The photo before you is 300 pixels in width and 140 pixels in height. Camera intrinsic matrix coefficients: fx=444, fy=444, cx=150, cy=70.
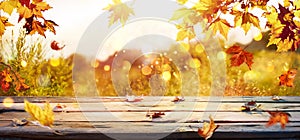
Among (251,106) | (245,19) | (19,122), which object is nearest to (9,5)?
(19,122)

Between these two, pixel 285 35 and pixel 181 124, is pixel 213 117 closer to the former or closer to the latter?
pixel 181 124

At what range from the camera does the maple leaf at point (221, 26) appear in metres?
2.09

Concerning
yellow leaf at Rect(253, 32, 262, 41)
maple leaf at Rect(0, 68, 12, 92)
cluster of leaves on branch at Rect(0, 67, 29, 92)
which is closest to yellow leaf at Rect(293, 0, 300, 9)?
cluster of leaves on branch at Rect(0, 67, 29, 92)

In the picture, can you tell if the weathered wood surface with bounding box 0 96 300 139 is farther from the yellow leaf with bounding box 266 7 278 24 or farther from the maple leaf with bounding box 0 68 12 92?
the yellow leaf with bounding box 266 7 278 24

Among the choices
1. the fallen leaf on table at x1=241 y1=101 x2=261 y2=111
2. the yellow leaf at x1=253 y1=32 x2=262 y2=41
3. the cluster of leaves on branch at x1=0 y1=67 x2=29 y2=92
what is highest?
the yellow leaf at x1=253 y1=32 x2=262 y2=41

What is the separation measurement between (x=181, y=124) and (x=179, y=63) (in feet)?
12.4

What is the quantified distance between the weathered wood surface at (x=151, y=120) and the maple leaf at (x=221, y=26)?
0.42 m

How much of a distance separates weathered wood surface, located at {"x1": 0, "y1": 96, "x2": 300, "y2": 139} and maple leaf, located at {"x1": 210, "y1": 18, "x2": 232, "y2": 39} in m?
0.42

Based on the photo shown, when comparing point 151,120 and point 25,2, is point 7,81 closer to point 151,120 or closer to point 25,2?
point 25,2

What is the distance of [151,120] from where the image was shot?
2.13 metres

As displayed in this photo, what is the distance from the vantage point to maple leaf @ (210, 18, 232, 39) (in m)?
2.09

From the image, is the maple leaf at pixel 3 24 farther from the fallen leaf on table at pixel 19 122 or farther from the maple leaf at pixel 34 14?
the fallen leaf on table at pixel 19 122

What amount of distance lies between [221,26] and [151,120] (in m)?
0.56

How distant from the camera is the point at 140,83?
555cm
